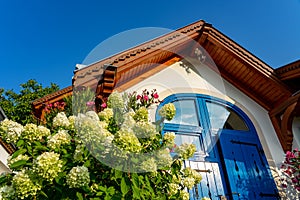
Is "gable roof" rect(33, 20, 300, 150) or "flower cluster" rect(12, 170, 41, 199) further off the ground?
"gable roof" rect(33, 20, 300, 150)

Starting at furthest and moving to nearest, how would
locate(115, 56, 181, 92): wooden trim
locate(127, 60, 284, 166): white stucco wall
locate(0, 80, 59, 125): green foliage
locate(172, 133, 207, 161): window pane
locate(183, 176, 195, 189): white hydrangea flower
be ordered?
locate(0, 80, 59, 125): green foliage, locate(127, 60, 284, 166): white stucco wall, locate(115, 56, 181, 92): wooden trim, locate(172, 133, 207, 161): window pane, locate(183, 176, 195, 189): white hydrangea flower

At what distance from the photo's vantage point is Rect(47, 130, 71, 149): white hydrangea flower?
196cm

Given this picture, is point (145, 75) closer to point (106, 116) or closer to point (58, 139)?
point (106, 116)

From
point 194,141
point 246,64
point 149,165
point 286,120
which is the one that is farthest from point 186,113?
point 149,165

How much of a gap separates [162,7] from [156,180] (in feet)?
16.8

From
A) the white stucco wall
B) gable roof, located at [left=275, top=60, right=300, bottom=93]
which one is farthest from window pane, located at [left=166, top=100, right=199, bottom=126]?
gable roof, located at [left=275, top=60, right=300, bottom=93]

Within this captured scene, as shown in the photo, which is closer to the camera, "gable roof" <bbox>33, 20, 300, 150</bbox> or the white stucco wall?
"gable roof" <bbox>33, 20, 300, 150</bbox>

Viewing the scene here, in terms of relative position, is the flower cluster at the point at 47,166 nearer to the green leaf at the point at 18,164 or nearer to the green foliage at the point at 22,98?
the green leaf at the point at 18,164

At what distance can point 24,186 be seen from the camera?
1.72 metres

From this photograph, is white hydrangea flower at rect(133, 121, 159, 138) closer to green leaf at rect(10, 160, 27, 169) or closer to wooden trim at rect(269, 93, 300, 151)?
green leaf at rect(10, 160, 27, 169)

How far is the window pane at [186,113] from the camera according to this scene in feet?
16.8

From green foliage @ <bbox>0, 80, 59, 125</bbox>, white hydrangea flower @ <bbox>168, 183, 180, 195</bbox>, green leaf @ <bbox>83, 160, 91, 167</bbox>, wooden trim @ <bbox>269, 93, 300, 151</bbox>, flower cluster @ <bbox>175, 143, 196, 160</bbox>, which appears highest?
green foliage @ <bbox>0, 80, 59, 125</bbox>

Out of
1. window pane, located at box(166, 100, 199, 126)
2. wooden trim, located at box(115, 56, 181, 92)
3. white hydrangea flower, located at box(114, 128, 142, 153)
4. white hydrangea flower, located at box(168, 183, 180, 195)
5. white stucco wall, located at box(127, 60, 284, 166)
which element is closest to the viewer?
white hydrangea flower, located at box(114, 128, 142, 153)

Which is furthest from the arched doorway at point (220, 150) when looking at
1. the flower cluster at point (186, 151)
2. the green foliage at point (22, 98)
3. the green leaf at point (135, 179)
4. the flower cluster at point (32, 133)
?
the green foliage at point (22, 98)
